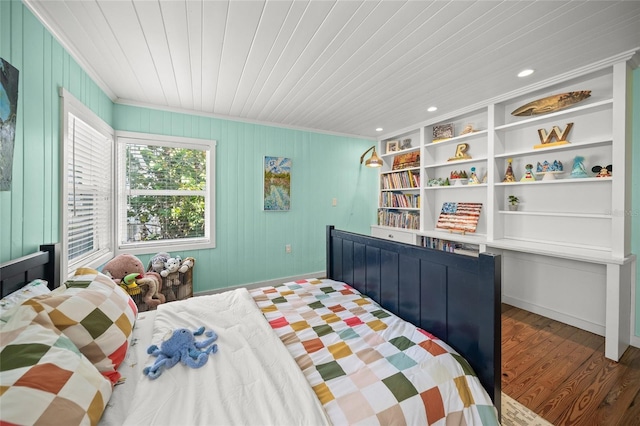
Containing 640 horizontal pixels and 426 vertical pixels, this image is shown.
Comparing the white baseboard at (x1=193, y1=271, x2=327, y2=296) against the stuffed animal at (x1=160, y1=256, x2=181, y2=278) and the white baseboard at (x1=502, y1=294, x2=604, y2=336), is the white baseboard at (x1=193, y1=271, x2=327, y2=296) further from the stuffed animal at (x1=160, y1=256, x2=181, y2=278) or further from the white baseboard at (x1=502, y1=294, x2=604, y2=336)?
the white baseboard at (x1=502, y1=294, x2=604, y2=336)

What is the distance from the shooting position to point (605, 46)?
1871mm

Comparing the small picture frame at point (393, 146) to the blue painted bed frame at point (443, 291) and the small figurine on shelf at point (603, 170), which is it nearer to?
the small figurine on shelf at point (603, 170)

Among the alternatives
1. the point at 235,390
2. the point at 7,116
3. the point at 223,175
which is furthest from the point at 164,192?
the point at 235,390

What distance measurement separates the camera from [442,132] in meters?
3.44

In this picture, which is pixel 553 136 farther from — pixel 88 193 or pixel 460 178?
pixel 88 193

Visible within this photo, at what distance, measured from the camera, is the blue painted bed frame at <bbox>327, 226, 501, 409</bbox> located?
1124mm

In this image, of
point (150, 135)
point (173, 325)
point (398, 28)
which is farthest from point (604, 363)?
point (150, 135)

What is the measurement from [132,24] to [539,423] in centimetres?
335

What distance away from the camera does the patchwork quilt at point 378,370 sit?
0.89m

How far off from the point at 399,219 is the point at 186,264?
118 inches

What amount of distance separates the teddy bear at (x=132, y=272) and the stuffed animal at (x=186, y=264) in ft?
0.93

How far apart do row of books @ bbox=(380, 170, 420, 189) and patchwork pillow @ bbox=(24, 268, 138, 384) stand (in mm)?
3568

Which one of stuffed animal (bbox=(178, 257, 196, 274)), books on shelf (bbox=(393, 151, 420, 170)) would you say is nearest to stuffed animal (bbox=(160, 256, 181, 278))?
stuffed animal (bbox=(178, 257, 196, 274))

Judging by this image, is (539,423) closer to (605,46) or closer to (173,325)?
(173,325)
